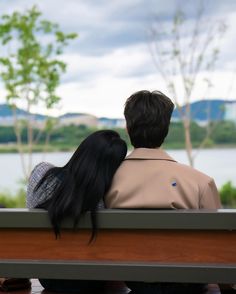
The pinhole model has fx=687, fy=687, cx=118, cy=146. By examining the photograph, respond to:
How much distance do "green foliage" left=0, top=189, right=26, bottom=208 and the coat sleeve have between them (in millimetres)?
9857

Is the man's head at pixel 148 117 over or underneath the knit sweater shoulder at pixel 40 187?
over

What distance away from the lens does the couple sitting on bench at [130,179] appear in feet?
7.57

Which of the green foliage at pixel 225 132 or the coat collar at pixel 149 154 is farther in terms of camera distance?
the green foliage at pixel 225 132

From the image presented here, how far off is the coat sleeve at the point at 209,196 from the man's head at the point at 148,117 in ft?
0.75

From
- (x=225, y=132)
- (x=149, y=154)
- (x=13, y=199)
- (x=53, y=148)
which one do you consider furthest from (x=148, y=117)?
(x=225, y=132)

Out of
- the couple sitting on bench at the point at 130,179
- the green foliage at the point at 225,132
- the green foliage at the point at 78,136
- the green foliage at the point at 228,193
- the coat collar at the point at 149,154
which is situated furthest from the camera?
the green foliage at the point at 225,132

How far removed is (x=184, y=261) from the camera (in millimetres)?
2238

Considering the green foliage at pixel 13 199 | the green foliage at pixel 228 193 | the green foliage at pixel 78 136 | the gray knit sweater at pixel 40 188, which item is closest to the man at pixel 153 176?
the gray knit sweater at pixel 40 188

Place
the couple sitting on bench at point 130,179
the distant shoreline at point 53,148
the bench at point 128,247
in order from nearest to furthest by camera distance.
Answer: the bench at point 128,247
the couple sitting on bench at point 130,179
the distant shoreline at point 53,148

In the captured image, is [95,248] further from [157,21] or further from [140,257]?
[157,21]

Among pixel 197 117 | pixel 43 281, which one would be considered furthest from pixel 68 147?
pixel 43 281

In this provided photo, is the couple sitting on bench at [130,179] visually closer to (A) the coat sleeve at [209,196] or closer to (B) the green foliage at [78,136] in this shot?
(A) the coat sleeve at [209,196]

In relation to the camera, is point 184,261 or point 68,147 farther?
point 68,147

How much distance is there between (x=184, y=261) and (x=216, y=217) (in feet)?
0.67
